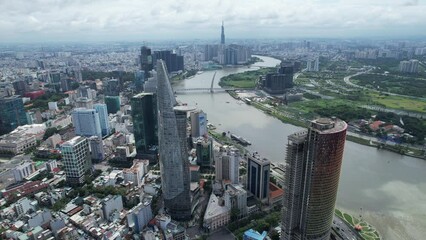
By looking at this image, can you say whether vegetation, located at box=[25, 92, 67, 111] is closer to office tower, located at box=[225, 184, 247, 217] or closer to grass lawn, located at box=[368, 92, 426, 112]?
office tower, located at box=[225, 184, 247, 217]

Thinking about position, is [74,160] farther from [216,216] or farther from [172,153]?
[216,216]

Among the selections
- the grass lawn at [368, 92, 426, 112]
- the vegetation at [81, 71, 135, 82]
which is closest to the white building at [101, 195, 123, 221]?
the grass lawn at [368, 92, 426, 112]

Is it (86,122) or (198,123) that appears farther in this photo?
(198,123)

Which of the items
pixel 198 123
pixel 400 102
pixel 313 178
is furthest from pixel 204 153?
pixel 400 102

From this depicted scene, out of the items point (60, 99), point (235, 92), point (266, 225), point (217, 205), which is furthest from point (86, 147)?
point (235, 92)

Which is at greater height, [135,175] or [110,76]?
[110,76]

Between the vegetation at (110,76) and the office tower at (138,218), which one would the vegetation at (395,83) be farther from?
the office tower at (138,218)
